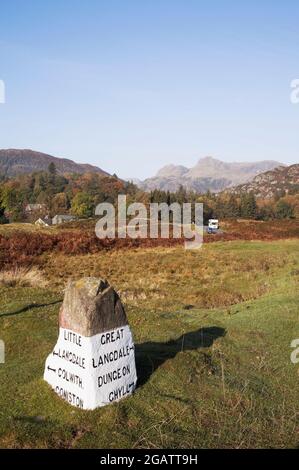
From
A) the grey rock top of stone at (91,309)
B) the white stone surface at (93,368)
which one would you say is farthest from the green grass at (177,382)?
the grey rock top of stone at (91,309)

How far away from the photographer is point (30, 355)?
412 inches

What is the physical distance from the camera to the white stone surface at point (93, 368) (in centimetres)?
736

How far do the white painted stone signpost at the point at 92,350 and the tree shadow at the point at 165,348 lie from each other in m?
0.79

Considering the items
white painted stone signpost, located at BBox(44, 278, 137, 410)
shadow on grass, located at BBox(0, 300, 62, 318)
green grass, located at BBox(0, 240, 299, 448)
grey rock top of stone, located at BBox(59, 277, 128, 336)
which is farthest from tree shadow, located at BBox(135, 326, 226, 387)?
shadow on grass, located at BBox(0, 300, 62, 318)

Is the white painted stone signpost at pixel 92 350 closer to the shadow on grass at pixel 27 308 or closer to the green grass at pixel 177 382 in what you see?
the green grass at pixel 177 382

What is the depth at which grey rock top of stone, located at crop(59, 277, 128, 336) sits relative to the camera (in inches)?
290

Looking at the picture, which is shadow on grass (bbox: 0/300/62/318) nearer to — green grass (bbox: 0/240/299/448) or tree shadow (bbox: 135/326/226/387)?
green grass (bbox: 0/240/299/448)

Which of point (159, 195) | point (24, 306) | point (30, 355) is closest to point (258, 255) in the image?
A: point (24, 306)

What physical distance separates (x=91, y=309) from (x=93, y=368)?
89cm

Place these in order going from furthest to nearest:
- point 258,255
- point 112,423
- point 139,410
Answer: point 258,255, point 139,410, point 112,423

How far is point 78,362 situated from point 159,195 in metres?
122

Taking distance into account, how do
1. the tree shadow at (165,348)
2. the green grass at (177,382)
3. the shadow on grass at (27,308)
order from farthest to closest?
the shadow on grass at (27,308)
the tree shadow at (165,348)
the green grass at (177,382)

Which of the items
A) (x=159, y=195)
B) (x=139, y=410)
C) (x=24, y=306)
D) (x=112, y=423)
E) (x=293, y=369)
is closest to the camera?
(x=112, y=423)
